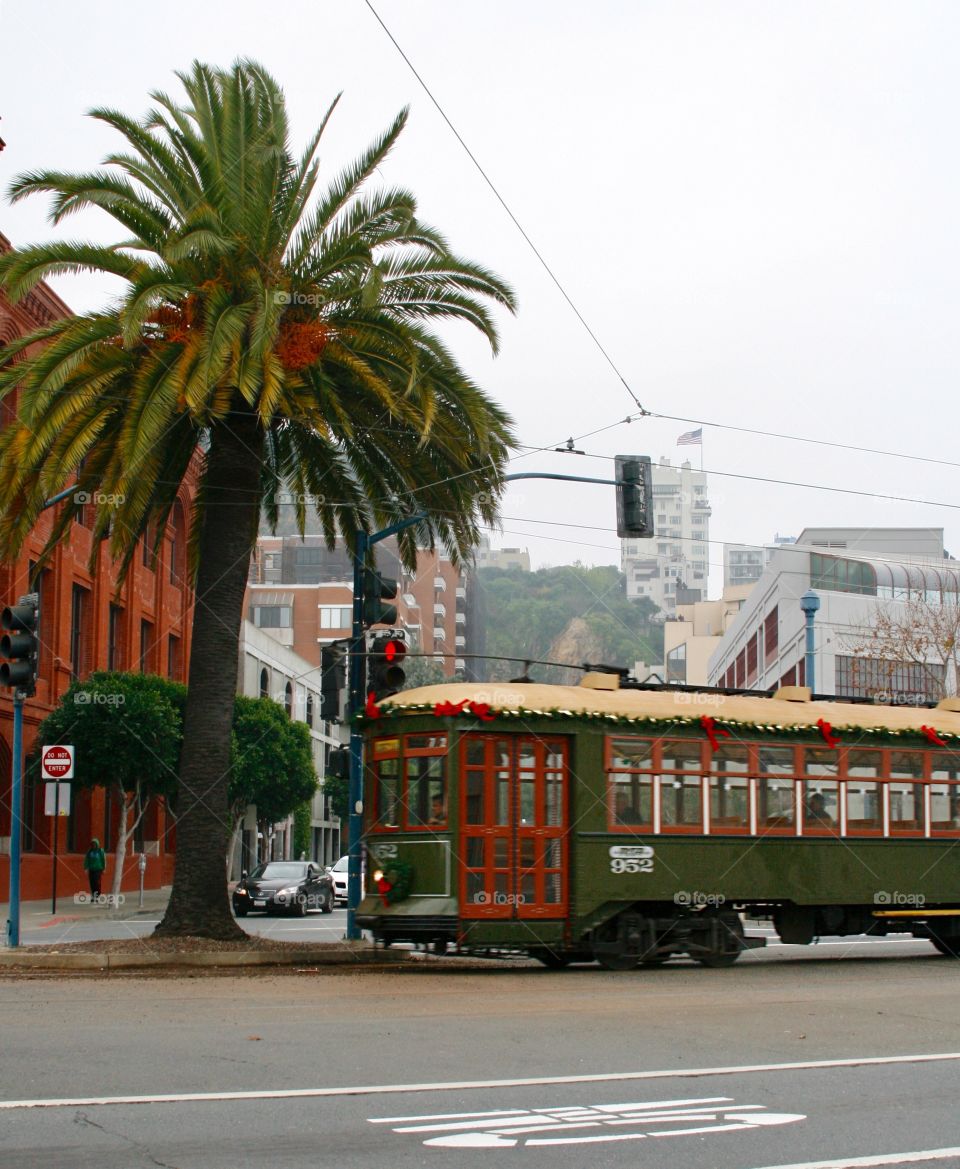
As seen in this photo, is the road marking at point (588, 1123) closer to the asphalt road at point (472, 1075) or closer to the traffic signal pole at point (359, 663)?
the asphalt road at point (472, 1075)

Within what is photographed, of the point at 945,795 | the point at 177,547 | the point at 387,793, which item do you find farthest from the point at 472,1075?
the point at 177,547

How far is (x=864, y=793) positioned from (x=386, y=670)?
252 inches

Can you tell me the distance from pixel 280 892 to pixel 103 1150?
88.7 ft

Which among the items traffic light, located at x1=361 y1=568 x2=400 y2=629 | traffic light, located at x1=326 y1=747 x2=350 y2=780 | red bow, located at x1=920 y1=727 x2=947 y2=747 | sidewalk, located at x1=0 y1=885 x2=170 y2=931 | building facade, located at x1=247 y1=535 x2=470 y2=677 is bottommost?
sidewalk, located at x1=0 y1=885 x2=170 y2=931

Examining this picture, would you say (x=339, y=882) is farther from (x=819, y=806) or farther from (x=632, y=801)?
(x=632, y=801)

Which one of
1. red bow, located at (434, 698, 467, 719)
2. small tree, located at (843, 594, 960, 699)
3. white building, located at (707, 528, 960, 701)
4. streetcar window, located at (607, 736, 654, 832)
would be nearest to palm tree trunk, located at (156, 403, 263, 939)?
red bow, located at (434, 698, 467, 719)

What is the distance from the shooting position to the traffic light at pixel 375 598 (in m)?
21.6

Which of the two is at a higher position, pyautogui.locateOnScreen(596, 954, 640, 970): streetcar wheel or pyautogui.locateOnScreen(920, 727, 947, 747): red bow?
pyautogui.locateOnScreen(920, 727, 947, 747): red bow

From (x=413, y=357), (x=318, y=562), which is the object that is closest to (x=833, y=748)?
(x=413, y=357)

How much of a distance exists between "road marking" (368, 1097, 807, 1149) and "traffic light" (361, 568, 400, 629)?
13453 millimetres

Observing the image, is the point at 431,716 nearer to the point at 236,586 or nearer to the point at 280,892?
the point at 236,586

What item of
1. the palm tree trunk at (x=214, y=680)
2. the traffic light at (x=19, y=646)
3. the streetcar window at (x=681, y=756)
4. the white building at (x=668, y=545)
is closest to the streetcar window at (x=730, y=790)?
the streetcar window at (x=681, y=756)

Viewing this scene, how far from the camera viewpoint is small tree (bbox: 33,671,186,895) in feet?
119

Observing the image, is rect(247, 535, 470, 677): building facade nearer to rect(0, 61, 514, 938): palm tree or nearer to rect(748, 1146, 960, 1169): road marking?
rect(0, 61, 514, 938): palm tree
